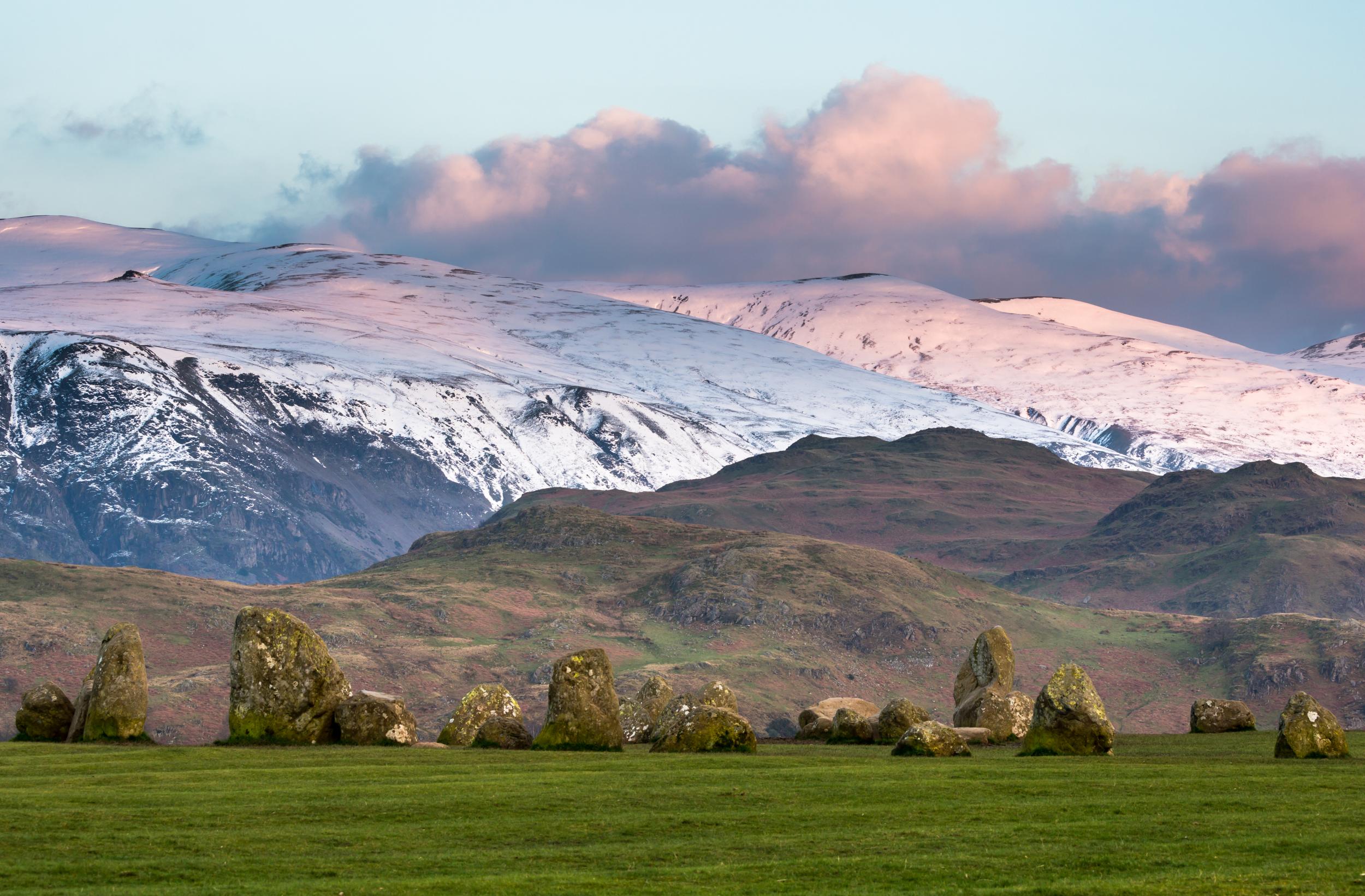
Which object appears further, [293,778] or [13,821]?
[293,778]

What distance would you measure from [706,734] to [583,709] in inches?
189

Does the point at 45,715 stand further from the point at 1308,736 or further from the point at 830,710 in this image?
the point at 1308,736

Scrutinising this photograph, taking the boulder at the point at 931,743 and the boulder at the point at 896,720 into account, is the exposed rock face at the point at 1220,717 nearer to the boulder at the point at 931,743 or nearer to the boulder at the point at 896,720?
the boulder at the point at 896,720

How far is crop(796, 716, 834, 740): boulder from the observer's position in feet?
228

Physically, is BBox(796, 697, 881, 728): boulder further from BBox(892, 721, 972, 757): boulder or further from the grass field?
the grass field

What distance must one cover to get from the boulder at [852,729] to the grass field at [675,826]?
16359 millimetres

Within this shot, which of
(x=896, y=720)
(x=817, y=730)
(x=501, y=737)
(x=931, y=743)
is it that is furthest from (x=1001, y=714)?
(x=501, y=737)

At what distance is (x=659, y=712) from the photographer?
7006 centimetres

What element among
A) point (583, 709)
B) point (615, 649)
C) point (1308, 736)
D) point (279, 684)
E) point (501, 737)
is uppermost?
point (279, 684)

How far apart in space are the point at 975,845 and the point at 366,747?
100ft

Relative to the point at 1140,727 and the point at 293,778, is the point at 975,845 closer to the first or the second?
the point at 293,778

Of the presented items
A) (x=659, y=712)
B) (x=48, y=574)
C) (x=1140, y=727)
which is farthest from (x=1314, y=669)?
(x=48, y=574)

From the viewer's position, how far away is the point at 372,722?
57688mm

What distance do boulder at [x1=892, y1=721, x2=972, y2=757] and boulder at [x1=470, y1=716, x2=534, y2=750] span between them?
1521cm
